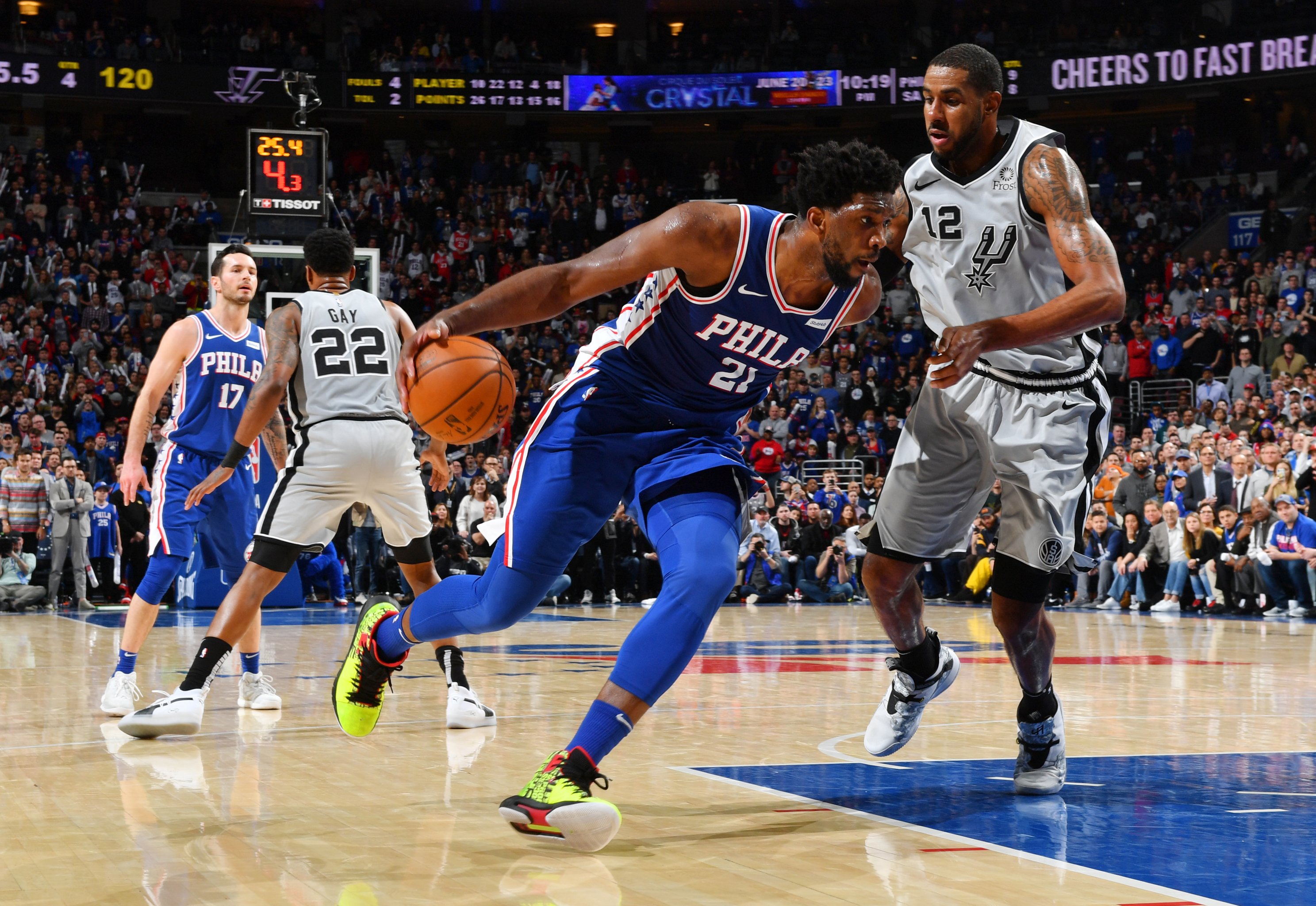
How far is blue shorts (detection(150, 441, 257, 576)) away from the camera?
228 inches

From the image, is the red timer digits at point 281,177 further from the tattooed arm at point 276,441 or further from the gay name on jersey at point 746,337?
the gay name on jersey at point 746,337

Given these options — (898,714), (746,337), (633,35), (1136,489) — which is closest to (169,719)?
(898,714)

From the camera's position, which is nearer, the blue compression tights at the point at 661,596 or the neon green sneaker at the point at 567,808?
the neon green sneaker at the point at 567,808

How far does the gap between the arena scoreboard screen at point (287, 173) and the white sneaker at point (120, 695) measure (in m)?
10.4

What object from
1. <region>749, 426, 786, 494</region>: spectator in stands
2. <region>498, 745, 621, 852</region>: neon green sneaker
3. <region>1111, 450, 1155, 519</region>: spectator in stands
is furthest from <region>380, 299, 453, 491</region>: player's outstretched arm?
<region>1111, 450, 1155, 519</region>: spectator in stands

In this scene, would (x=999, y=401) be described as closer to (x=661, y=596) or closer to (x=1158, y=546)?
(x=661, y=596)

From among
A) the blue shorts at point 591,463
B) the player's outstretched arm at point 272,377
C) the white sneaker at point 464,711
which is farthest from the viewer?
the player's outstretched arm at point 272,377

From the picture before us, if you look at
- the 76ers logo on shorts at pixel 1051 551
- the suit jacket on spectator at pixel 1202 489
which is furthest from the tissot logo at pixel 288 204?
the 76ers logo on shorts at pixel 1051 551

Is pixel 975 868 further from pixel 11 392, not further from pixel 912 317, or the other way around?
pixel 912 317

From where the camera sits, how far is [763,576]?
1608 centimetres

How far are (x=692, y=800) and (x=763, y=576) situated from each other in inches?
488

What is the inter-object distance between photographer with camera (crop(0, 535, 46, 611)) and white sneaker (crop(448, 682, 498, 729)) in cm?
940

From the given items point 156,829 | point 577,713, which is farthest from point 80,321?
point 156,829

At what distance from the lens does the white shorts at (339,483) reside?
520 cm
